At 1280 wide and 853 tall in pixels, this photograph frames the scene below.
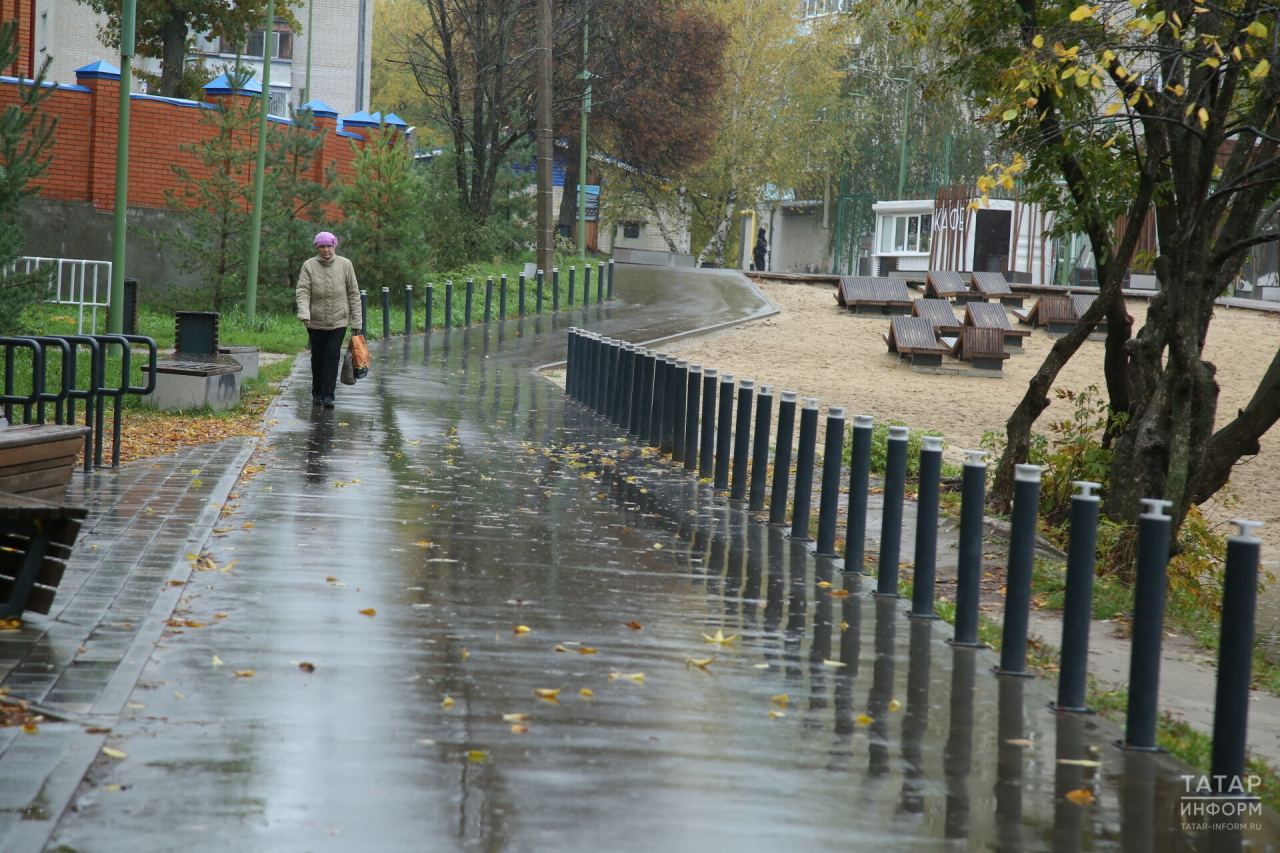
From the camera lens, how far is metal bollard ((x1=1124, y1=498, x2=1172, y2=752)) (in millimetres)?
4883

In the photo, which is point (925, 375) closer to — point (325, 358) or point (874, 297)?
point (874, 297)

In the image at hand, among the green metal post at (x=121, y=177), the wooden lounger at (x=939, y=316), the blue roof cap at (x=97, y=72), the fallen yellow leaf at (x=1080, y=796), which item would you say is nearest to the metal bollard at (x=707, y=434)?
the fallen yellow leaf at (x=1080, y=796)

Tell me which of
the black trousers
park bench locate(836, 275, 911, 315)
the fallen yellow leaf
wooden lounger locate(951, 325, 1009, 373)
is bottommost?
the fallen yellow leaf

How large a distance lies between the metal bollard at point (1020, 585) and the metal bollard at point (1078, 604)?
0.35 metres

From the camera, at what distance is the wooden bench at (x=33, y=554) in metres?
5.22

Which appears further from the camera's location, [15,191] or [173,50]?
[173,50]

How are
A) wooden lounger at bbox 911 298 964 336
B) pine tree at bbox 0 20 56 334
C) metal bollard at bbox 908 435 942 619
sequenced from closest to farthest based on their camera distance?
1. metal bollard at bbox 908 435 942 619
2. pine tree at bbox 0 20 56 334
3. wooden lounger at bbox 911 298 964 336

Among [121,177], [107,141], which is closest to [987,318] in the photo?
[121,177]

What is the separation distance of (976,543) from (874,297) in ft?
89.8

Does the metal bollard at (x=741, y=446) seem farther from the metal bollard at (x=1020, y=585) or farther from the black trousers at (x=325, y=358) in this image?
the black trousers at (x=325, y=358)

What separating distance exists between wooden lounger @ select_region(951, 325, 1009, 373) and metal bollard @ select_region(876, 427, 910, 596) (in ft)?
61.7

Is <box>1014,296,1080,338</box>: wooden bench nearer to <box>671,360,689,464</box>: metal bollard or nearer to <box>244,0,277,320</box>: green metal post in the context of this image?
<box>244,0,277,320</box>: green metal post

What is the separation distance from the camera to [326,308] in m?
13.9

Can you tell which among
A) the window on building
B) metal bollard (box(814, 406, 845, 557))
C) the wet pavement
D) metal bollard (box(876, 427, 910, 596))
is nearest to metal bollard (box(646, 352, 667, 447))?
the wet pavement
